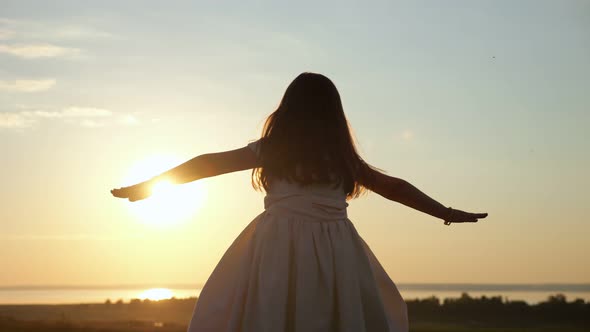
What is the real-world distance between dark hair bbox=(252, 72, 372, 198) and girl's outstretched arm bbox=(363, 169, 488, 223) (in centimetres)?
39

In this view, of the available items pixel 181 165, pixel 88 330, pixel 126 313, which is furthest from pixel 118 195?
pixel 126 313

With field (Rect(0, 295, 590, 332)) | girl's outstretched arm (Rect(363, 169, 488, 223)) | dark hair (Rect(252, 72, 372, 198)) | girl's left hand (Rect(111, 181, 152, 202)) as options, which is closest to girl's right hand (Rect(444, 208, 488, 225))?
girl's outstretched arm (Rect(363, 169, 488, 223))

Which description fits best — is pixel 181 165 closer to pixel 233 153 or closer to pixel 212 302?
pixel 233 153

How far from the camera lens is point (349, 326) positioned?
6.30 metres

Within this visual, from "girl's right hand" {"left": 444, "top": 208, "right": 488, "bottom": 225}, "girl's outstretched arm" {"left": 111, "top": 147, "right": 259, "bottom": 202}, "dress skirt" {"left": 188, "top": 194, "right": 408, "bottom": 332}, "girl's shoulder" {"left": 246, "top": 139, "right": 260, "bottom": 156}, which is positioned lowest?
"dress skirt" {"left": 188, "top": 194, "right": 408, "bottom": 332}

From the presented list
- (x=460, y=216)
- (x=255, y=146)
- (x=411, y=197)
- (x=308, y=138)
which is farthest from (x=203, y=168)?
(x=460, y=216)

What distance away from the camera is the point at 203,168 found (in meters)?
6.48

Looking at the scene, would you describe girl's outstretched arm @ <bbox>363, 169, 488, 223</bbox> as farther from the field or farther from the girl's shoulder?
the field

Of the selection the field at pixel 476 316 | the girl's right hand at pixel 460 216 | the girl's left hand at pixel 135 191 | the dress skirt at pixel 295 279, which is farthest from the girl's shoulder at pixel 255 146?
the field at pixel 476 316

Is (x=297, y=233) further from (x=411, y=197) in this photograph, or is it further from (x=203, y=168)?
(x=411, y=197)

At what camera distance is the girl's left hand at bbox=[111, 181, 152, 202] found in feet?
21.2

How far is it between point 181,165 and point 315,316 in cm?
128

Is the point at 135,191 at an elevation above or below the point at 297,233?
above

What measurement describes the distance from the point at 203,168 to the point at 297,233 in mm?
731
